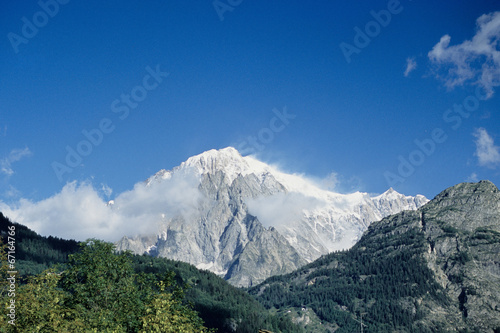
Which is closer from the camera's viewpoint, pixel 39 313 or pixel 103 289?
pixel 39 313

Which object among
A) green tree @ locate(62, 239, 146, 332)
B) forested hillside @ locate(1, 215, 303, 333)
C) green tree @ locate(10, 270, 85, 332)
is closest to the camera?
green tree @ locate(10, 270, 85, 332)

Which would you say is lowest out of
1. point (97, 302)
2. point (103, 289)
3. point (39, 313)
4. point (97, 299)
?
point (39, 313)

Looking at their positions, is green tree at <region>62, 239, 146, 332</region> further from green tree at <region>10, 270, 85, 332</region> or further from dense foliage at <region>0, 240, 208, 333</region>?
green tree at <region>10, 270, 85, 332</region>

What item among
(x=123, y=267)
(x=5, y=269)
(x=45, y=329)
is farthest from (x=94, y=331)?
(x=123, y=267)

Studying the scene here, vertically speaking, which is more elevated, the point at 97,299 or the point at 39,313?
the point at 97,299

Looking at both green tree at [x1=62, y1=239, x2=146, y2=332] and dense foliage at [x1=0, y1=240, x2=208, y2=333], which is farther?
green tree at [x1=62, y1=239, x2=146, y2=332]

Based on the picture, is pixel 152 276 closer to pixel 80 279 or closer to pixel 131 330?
pixel 80 279

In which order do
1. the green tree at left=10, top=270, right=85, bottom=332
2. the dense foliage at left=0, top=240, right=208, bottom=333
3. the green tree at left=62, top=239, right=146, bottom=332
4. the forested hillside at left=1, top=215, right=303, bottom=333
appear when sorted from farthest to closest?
1. the green tree at left=62, top=239, right=146, bottom=332
2. the forested hillside at left=1, top=215, right=303, bottom=333
3. the dense foliage at left=0, top=240, right=208, bottom=333
4. the green tree at left=10, top=270, right=85, bottom=332

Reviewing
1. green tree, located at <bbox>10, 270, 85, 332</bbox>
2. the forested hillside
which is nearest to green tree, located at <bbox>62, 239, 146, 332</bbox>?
the forested hillside

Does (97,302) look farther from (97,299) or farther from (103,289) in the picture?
(103,289)

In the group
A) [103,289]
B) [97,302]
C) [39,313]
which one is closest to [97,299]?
[97,302]

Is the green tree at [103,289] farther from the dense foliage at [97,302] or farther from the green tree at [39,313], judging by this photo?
the green tree at [39,313]

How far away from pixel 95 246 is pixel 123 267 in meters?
5.63

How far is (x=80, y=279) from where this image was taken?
61.9 m
